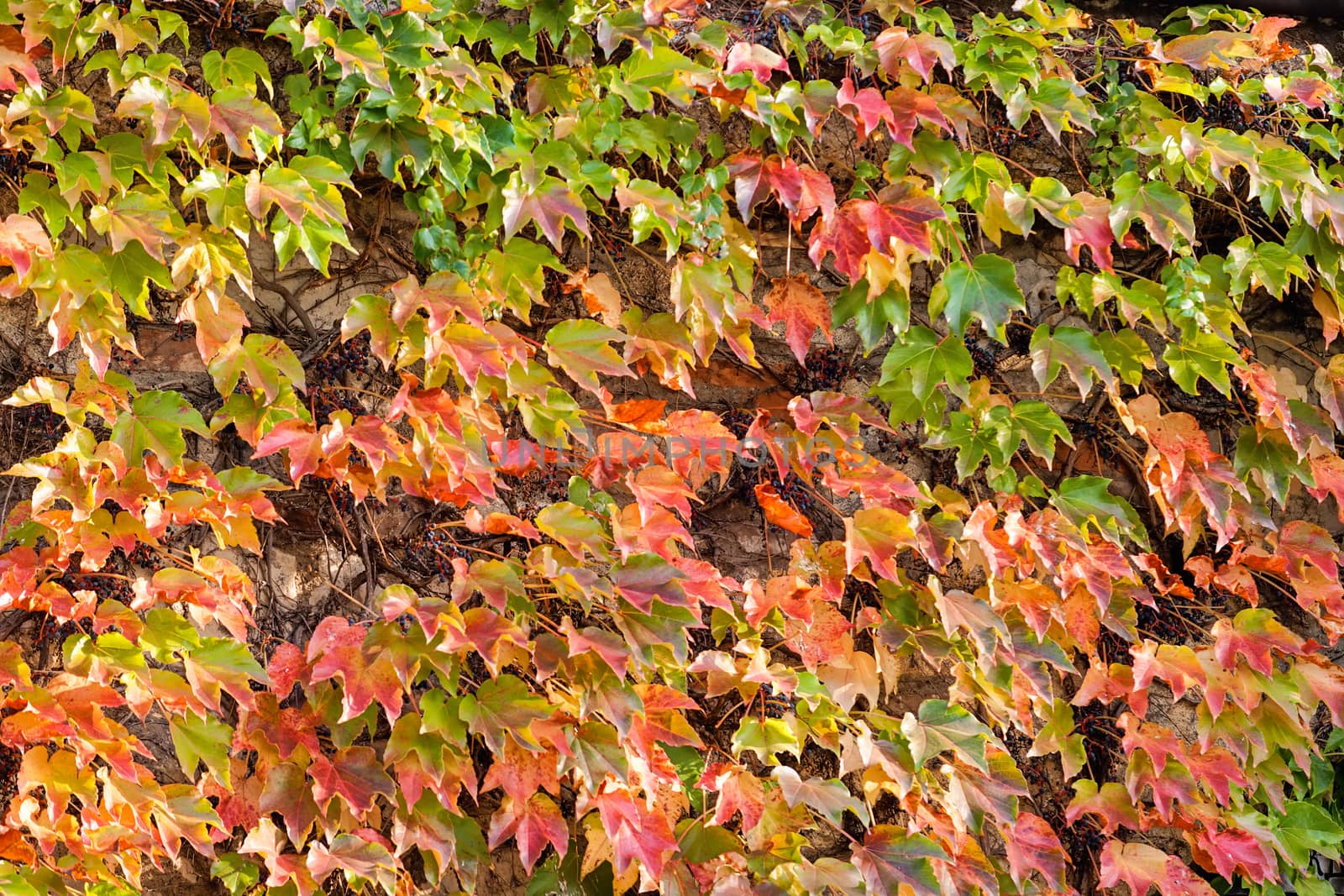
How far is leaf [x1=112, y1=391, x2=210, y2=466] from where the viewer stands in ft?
5.68

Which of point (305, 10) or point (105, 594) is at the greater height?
point (305, 10)

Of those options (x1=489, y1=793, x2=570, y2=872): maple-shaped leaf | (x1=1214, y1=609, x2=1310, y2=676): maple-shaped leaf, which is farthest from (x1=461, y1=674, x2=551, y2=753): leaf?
(x1=1214, y1=609, x2=1310, y2=676): maple-shaped leaf

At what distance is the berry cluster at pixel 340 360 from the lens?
1.92 m

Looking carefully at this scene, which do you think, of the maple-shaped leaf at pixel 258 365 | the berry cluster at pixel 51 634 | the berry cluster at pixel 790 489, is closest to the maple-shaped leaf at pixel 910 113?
the berry cluster at pixel 790 489

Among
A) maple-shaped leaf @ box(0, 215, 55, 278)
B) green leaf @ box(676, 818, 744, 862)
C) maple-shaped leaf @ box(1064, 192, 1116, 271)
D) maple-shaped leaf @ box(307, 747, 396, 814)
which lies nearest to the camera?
maple-shaped leaf @ box(0, 215, 55, 278)

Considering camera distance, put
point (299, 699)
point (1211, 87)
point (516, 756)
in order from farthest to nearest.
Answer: point (1211, 87), point (299, 699), point (516, 756)

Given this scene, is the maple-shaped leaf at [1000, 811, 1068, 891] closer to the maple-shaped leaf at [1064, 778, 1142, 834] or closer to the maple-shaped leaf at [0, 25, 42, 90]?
the maple-shaped leaf at [1064, 778, 1142, 834]

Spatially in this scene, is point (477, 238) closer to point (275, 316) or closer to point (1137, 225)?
point (275, 316)

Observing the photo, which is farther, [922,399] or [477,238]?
[922,399]

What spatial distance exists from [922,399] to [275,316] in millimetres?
1160

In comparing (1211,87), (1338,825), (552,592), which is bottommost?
(1338,825)

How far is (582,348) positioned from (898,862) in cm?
101

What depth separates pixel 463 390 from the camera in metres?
1.97

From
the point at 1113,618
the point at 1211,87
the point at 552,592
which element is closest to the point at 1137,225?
the point at 1211,87
